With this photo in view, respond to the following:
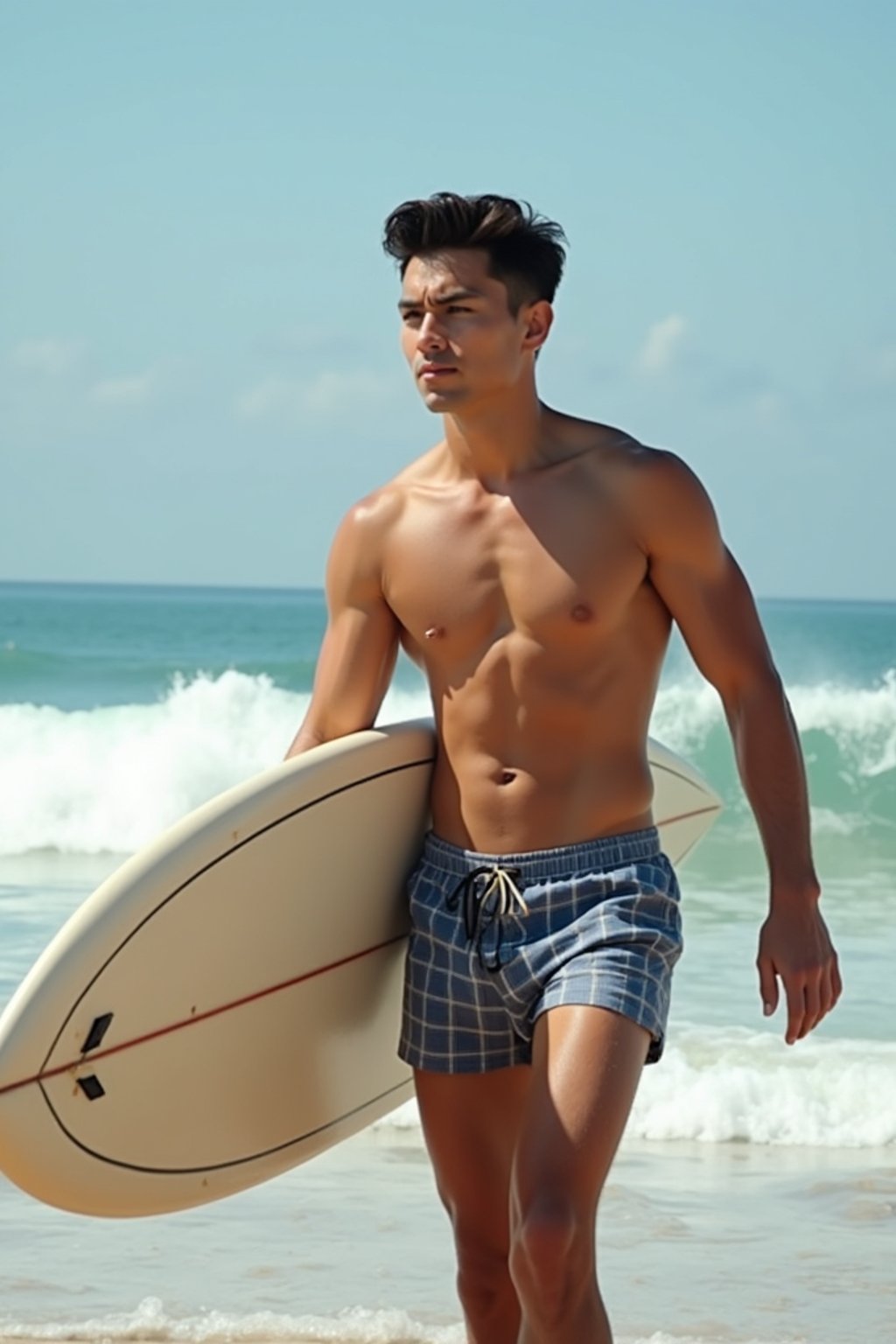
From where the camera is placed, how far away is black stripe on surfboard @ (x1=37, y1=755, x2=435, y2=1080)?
3.10m

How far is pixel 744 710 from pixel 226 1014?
0.97 metres

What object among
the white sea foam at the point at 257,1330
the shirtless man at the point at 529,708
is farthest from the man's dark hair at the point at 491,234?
the white sea foam at the point at 257,1330

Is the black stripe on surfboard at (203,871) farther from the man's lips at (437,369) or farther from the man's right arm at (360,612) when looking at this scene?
the man's lips at (437,369)

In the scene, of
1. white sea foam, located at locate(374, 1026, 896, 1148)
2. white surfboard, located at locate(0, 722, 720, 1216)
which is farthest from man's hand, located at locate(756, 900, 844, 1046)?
white sea foam, located at locate(374, 1026, 896, 1148)

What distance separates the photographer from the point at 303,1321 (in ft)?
13.2

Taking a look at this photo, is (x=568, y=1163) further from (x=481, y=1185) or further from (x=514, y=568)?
(x=514, y=568)

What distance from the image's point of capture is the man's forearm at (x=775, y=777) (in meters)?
3.03

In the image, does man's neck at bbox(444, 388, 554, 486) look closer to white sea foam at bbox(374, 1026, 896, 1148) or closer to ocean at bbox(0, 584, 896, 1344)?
ocean at bbox(0, 584, 896, 1344)

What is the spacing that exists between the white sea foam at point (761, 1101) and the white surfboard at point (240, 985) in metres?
2.34

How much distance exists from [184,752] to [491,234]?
12.7 meters

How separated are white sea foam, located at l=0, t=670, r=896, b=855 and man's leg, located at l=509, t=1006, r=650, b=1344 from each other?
32.6 ft

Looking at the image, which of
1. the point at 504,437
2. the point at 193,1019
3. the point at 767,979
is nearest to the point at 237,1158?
the point at 193,1019

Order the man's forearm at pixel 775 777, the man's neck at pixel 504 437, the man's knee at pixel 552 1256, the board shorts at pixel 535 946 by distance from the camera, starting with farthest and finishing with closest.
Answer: the man's neck at pixel 504 437
the man's forearm at pixel 775 777
the board shorts at pixel 535 946
the man's knee at pixel 552 1256

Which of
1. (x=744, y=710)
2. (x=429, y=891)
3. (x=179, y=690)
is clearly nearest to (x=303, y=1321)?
(x=429, y=891)
